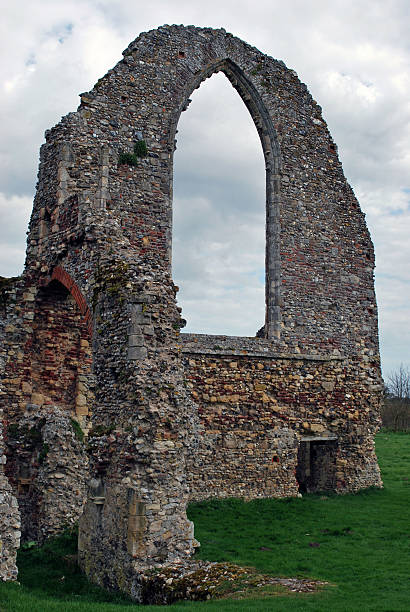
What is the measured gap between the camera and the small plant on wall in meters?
15.2

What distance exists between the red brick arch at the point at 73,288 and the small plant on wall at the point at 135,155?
3.74m

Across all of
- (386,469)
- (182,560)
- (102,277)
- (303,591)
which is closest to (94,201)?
(102,277)

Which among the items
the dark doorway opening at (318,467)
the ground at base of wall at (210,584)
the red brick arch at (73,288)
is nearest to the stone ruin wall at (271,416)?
the dark doorway opening at (318,467)

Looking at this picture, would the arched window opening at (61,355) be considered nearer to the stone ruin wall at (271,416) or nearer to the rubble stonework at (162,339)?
the rubble stonework at (162,339)

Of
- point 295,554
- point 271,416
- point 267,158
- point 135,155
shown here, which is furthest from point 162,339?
point 267,158

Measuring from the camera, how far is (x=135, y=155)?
1540cm

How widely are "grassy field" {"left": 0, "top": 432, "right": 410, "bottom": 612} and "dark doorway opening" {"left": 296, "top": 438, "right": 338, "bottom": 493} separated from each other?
2.71 ft

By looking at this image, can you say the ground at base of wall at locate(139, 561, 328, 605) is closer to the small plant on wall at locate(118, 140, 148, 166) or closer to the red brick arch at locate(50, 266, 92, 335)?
the red brick arch at locate(50, 266, 92, 335)

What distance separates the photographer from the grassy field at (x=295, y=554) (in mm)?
7773

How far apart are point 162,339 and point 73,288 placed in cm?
266

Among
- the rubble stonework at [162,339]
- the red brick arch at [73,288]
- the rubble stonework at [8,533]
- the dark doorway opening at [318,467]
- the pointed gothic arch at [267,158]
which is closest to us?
the rubble stonework at [8,533]

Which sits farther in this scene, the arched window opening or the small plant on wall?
the small plant on wall

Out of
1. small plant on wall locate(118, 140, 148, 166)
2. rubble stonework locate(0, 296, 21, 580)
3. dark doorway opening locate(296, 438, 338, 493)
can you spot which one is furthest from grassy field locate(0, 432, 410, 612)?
small plant on wall locate(118, 140, 148, 166)

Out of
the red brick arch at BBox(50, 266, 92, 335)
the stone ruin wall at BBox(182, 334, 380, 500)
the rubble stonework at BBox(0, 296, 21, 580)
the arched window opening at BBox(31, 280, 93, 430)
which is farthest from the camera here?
the stone ruin wall at BBox(182, 334, 380, 500)
